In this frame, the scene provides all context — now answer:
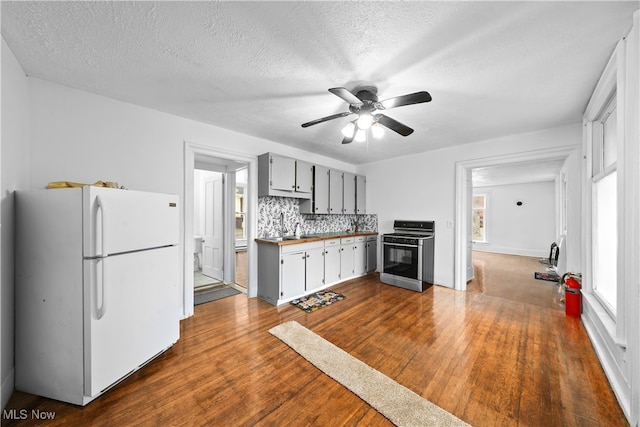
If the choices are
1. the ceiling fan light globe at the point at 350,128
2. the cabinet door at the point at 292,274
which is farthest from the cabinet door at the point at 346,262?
the ceiling fan light globe at the point at 350,128

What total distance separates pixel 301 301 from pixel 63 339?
2.39m

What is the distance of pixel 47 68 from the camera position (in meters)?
1.93

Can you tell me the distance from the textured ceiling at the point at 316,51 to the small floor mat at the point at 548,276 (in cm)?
359

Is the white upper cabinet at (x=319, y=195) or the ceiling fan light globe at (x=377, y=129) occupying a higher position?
the ceiling fan light globe at (x=377, y=129)

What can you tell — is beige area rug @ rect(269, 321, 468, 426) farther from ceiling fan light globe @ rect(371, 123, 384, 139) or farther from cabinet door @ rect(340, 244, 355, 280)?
ceiling fan light globe @ rect(371, 123, 384, 139)

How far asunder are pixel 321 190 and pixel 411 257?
1.95 m

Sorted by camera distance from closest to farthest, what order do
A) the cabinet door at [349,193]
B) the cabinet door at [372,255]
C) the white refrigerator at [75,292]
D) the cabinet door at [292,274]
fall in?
1. the white refrigerator at [75,292]
2. the cabinet door at [292,274]
3. the cabinet door at [349,193]
4. the cabinet door at [372,255]

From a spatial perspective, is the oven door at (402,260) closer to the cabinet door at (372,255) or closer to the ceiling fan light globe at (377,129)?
the cabinet door at (372,255)

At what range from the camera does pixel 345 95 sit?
6.24ft

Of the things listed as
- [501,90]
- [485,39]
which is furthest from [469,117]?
[485,39]

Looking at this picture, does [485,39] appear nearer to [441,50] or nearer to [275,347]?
[441,50]

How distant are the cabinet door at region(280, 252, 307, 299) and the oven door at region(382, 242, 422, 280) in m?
1.64

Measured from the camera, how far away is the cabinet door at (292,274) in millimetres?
3355

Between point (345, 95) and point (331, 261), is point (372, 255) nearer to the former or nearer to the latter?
point (331, 261)
